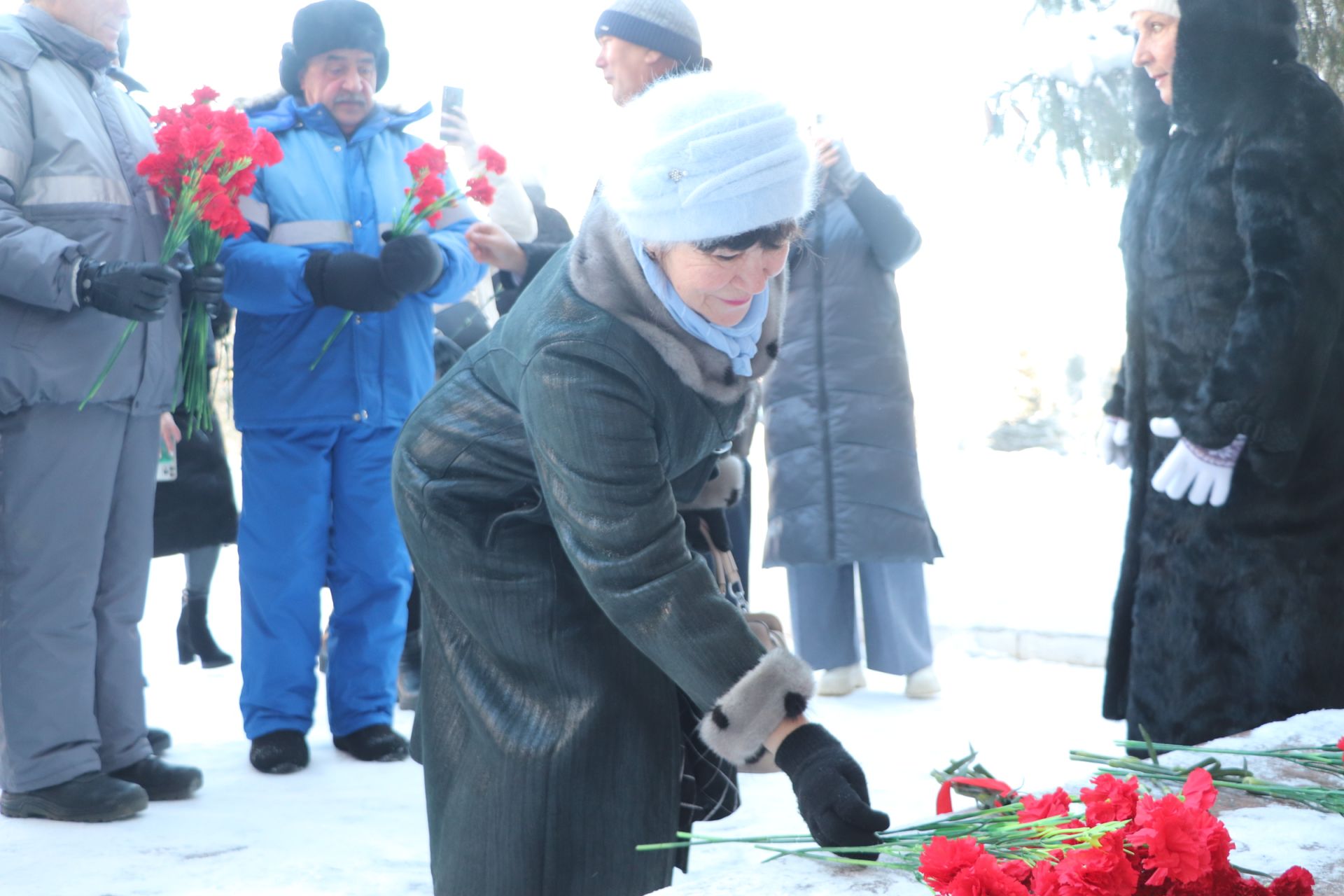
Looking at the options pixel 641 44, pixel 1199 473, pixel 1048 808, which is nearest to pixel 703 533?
pixel 1048 808

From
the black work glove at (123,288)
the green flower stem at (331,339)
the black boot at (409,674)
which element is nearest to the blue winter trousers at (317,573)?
the green flower stem at (331,339)

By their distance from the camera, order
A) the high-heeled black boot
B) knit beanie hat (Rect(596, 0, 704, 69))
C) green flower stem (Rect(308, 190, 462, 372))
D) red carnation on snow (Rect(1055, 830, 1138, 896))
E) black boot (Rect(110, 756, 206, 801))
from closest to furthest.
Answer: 1. red carnation on snow (Rect(1055, 830, 1138, 896))
2. knit beanie hat (Rect(596, 0, 704, 69))
3. black boot (Rect(110, 756, 206, 801))
4. green flower stem (Rect(308, 190, 462, 372))
5. the high-heeled black boot

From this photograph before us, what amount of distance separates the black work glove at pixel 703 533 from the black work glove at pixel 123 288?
59.8 inches

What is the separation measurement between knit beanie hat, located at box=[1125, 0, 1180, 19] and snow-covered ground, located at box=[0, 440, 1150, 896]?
1.62 meters

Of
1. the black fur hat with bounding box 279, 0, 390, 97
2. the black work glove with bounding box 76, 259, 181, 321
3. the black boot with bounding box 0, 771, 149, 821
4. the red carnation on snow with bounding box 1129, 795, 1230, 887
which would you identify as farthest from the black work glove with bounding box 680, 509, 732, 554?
the black fur hat with bounding box 279, 0, 390, 97

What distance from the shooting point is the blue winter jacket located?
3.66m

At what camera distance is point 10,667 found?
10.3 ft

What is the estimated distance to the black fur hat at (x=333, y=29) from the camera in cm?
386

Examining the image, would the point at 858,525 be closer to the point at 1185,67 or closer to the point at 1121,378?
the point at 1121,378

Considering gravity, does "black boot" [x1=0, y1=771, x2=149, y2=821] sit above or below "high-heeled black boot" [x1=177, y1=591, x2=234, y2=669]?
above

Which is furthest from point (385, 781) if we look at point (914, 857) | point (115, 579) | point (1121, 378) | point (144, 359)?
point (914, 857)

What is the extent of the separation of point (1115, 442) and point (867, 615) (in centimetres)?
165

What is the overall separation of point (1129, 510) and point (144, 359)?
2329 mm

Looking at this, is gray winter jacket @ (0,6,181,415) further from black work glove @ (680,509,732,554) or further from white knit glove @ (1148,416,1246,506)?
white knit glove @ (1148,416,1246,506)
